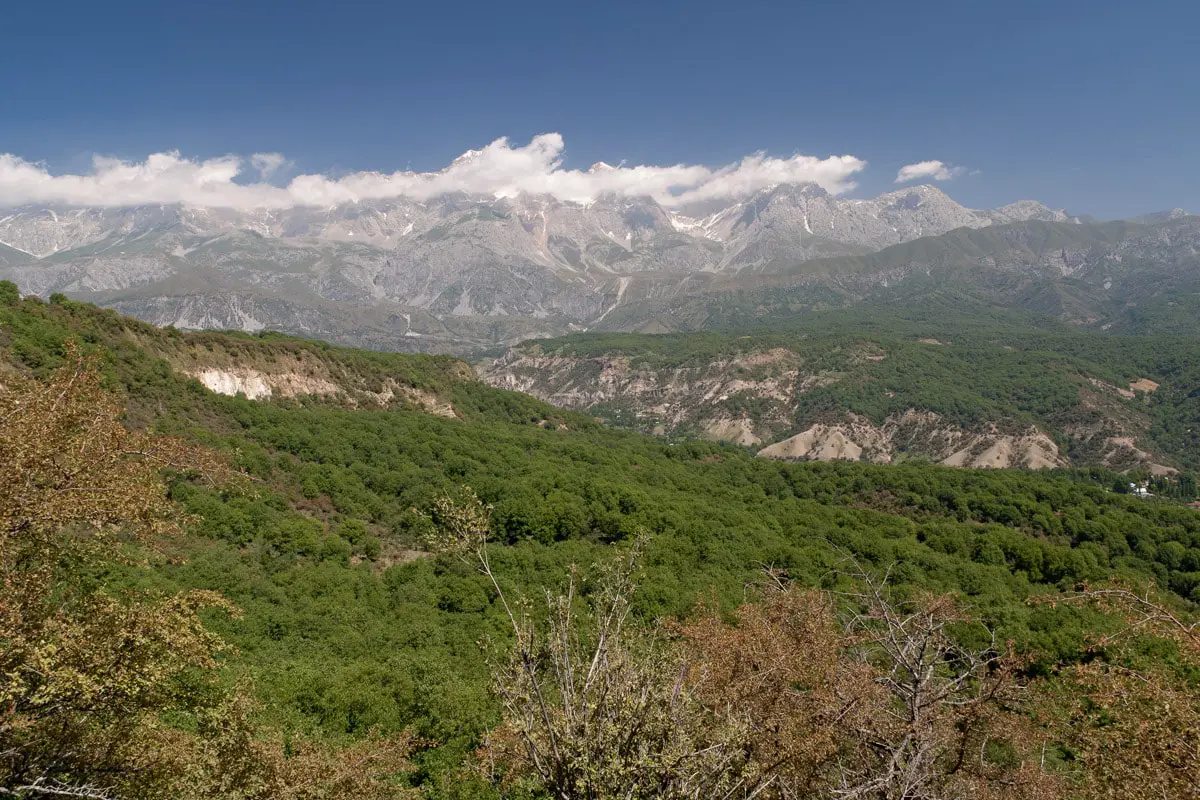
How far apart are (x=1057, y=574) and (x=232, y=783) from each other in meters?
70.4

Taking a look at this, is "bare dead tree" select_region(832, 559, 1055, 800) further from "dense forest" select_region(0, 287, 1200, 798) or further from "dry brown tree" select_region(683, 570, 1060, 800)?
"dense forest" select_region(0, 287, 1200, 798)

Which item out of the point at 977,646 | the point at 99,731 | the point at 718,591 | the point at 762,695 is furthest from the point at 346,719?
the point at 977,646

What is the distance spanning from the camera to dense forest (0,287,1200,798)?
12.0m

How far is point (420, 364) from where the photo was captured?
117 m

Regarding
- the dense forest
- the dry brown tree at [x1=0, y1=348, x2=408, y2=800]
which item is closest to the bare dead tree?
the dense forest

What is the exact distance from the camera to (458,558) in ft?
37.5

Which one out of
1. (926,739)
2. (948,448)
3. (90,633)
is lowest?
(948,448)

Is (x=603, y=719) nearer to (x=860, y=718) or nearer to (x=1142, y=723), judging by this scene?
(x=860, y=718)

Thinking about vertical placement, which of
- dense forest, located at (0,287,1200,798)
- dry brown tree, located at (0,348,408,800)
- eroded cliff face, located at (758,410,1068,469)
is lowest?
eroded cliff face, located at (758,410,1068,469)

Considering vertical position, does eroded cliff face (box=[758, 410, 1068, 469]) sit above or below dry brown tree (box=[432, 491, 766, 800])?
below

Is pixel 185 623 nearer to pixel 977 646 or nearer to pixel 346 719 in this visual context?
pixel 346 719

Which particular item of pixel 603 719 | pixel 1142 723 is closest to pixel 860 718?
pixel 1142 723

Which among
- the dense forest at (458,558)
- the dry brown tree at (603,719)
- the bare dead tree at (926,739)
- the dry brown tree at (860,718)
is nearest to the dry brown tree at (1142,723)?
the dense forest at (458,558)

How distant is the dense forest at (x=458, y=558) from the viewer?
39.3 ft
